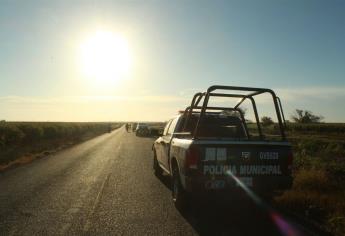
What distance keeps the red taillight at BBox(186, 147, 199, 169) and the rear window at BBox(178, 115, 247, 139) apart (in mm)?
2034

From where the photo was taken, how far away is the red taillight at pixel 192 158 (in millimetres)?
6902

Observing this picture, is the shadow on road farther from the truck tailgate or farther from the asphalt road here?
the truck tailgate

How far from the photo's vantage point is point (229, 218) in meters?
7.17

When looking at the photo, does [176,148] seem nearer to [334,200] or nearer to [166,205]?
[166,205]

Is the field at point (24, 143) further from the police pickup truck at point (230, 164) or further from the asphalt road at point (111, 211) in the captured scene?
the police pickup truck at point (230, 164)

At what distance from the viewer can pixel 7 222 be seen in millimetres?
6762

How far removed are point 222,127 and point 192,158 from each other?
2.42 m

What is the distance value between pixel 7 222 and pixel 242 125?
208 inches

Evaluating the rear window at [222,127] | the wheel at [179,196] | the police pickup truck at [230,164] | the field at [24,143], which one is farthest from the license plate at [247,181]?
the field at [24,143]

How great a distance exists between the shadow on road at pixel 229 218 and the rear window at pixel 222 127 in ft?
4.77

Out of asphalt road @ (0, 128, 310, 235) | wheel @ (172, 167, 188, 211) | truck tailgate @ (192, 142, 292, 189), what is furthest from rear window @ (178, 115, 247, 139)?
truck tailgate @ (192, 142, 292, 189)

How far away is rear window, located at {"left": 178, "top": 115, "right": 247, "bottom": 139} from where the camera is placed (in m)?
9.02

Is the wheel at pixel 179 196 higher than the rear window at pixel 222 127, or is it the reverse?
the rear window at pixel 222 127

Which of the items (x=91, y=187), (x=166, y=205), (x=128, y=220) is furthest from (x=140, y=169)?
(x=128, y=220)
